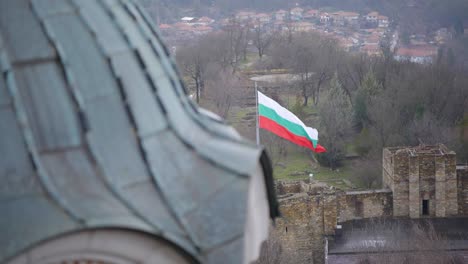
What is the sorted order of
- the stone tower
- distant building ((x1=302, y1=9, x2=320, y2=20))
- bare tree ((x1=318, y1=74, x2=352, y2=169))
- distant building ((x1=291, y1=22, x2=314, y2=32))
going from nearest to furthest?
the stone tower < bare tree ((x1=318, y1=74, x2=352, y2=169)) < distant building ((x1=291, y1=22, x2=314, y2=32)) < distant building ((x1=302, y1=9, x2=320, y2=20))

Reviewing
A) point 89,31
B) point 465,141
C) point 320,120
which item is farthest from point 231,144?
point 320,120

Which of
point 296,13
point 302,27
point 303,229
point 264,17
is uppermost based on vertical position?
point 303,229

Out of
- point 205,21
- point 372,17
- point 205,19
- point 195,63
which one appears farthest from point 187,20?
point 195,63

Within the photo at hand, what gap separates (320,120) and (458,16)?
3796 cm

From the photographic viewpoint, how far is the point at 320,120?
34.3 metres

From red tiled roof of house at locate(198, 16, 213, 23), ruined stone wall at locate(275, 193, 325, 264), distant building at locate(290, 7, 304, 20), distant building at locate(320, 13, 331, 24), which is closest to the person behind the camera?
ruined stone wall at locate(275, 193, 325, 264)

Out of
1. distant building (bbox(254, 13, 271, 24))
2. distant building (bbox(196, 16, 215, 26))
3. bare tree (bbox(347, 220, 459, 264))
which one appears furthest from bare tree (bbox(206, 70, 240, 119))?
distant building (bbox(254, 13, 271, 24))

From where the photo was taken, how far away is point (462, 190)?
23.5 meters

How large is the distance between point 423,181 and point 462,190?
119cm

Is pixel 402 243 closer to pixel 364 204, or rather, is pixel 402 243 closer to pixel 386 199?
pixel 364 204

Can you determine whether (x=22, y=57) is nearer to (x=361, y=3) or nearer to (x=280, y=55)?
(x=280, y=55)

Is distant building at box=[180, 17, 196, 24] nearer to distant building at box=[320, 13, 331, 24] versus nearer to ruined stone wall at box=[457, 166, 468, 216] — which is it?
distant building at box=[320, 13, 331, 24]

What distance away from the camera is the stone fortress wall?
21.4m

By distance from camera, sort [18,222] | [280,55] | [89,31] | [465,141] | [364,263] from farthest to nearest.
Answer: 1. [280,55]
2. [465,141]
3. [364,263]
4. [89,31]
5. [18,222]
